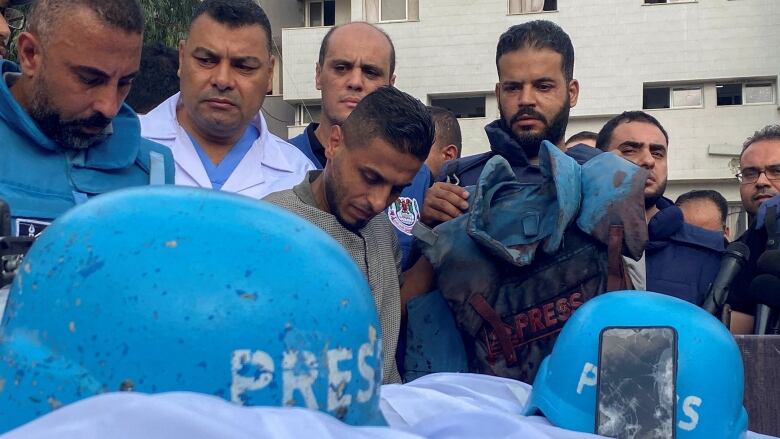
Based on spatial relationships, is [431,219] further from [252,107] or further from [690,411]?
[690,411]

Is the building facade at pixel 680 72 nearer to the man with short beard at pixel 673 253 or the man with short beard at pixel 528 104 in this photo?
the man with short beard at pixel 673 253

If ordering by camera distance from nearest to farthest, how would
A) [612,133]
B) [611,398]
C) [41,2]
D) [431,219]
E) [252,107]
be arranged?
[611,398]
[41,2]
[431,219]
[252,107]
[612,133]

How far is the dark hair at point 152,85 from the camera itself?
434 centimetres

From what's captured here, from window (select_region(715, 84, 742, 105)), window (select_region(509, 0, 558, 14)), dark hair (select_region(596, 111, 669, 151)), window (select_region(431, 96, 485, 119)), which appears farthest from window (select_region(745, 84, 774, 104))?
dark hair (select_region(596, 111, 669, 151))

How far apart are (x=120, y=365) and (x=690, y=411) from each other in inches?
43.9

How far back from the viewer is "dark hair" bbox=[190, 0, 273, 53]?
3.46 m

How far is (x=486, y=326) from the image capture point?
2873 mm

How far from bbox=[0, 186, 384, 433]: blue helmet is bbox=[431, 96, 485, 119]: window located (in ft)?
54.8

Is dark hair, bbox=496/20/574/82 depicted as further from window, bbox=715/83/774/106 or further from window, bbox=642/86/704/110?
window, bbox=715/83/774/106

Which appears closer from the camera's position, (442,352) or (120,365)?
(120,365)

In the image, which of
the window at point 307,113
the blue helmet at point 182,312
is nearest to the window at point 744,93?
the window at point 307,113

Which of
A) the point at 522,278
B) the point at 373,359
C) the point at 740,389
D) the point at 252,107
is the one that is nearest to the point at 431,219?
the point at 522,278

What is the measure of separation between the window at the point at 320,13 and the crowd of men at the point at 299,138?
15730 mm

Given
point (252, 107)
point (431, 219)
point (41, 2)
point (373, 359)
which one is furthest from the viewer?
point (252, 107)
